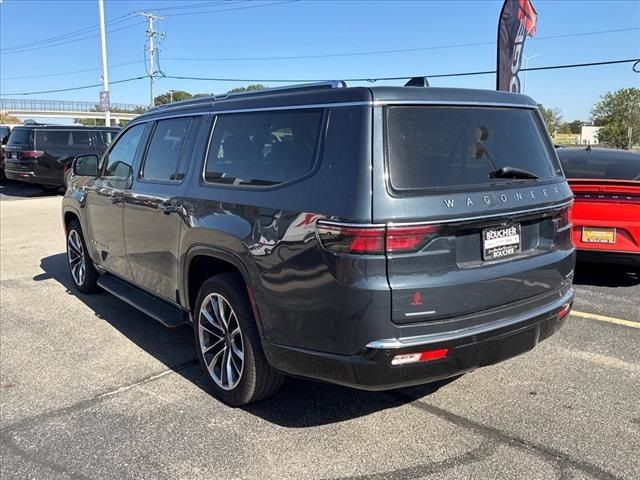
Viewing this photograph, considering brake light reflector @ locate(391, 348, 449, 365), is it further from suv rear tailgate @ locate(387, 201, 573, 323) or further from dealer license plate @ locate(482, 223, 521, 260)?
dealer license plate @ locate(482, 223, 521, 260)

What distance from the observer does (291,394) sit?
3.83 m

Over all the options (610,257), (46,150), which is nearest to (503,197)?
(610,257)

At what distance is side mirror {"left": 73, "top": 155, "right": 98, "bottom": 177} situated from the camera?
5.60 meters

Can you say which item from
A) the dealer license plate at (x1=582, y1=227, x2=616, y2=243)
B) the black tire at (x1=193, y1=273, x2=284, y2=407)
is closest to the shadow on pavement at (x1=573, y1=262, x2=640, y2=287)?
the dealer license plate at (x1=582, y1=227, x2=616, y2=243)

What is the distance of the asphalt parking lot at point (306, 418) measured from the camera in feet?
9.74

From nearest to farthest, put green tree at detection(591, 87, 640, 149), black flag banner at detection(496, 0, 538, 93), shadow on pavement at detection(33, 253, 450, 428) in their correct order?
1. shadow on pavement at detection(33, 253, 450, 428)
2. black flag banner at detection(496, 0, 538, 93)
3. green tree at detection(591, 87, 640, 149)

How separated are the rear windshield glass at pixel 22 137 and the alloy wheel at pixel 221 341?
14838mm

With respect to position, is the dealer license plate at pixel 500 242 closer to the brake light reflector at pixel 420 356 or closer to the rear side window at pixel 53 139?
the brake light reflector at pixel 420 356

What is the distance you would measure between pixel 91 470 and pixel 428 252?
209 cm

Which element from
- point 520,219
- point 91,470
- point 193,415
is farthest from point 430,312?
point 91,470

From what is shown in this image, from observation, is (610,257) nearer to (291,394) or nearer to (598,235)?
(598,235)

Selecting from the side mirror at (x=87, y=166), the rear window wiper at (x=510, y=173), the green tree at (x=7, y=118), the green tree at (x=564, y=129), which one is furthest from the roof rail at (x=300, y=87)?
the green tree at (x=564, y=129)

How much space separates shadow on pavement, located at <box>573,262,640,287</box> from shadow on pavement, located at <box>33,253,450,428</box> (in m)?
3.60

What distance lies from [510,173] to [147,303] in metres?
3.00
